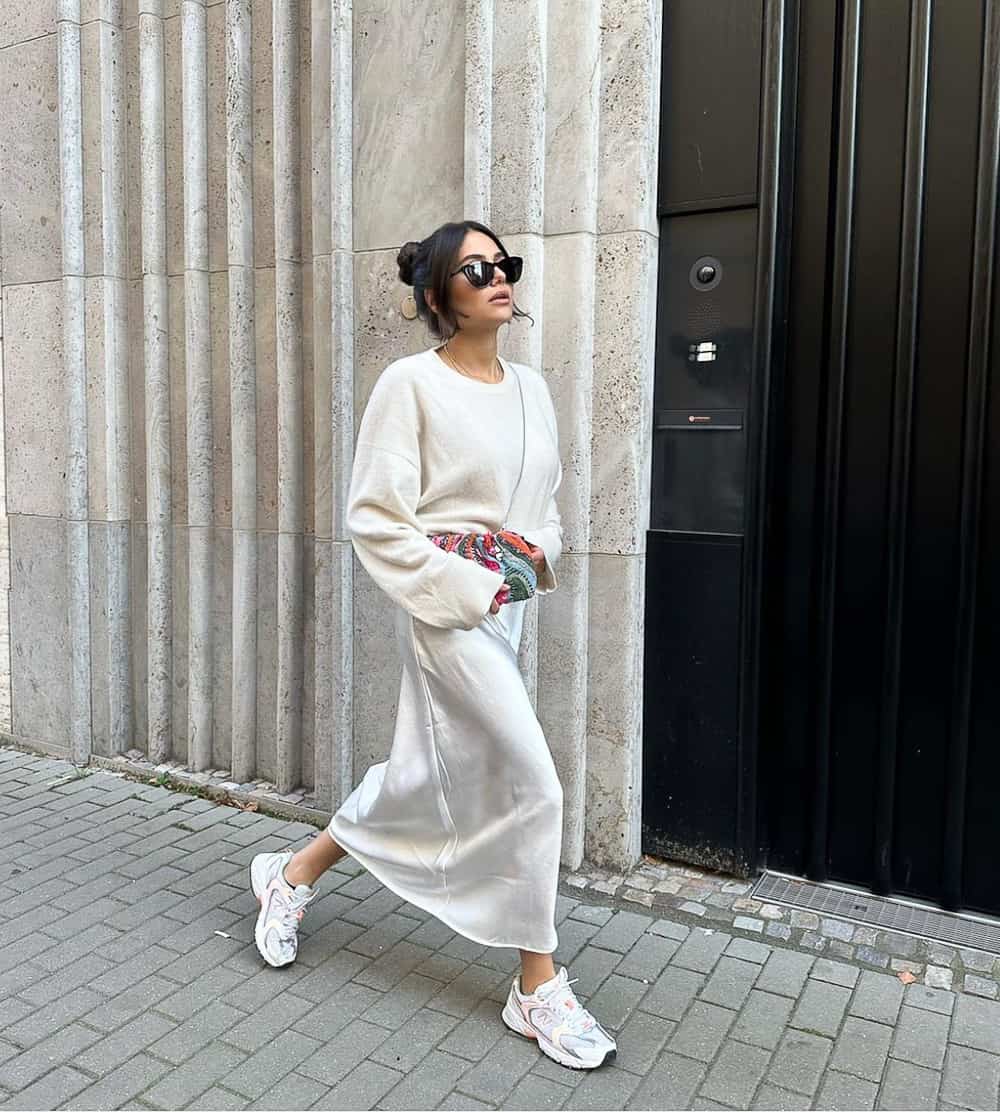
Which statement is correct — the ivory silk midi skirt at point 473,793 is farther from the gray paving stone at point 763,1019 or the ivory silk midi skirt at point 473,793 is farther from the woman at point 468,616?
the gray paving stone at point 763,1019

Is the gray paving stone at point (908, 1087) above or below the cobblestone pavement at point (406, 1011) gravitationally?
above

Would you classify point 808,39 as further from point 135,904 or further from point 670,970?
point 135,904

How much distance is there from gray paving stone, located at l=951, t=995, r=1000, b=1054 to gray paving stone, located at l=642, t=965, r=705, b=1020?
743mm

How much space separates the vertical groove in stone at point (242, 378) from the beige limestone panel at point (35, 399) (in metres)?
1.17

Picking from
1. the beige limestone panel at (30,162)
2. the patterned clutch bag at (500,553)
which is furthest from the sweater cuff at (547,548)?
the beige limestone panel at (30,162)

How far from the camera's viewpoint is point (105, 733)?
17.4 feet

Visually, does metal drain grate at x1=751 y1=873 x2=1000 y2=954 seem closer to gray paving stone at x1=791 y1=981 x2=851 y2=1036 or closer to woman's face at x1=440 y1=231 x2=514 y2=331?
gray paving stone at x1=791 y1=981 x2=851 y2=1036

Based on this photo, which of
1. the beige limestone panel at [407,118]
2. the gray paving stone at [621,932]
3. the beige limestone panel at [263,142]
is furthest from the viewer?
the beige limestone panel at [263,142]

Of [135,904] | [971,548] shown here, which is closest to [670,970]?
[971,548]

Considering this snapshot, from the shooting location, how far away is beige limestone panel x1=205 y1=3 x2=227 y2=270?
15.7 feet

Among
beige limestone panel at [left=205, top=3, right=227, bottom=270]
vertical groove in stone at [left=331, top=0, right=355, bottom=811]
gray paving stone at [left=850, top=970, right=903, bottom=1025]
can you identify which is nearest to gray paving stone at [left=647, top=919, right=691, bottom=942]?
gray paving stone at [left=850, top=970, right=903, bottom=1025]

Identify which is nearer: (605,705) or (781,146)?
(781,146)

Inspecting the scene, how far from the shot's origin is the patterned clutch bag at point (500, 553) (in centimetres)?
284

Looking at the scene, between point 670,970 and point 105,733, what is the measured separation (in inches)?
133
